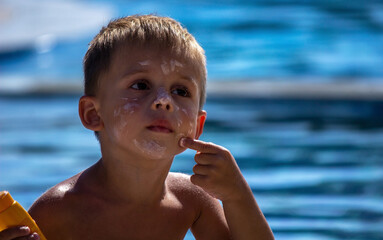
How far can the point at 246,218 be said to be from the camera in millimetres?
2287

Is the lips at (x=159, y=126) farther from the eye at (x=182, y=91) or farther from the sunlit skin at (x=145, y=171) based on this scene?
the eye at (x=182, y=91)

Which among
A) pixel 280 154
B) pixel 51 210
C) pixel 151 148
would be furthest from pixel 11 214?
pixel 280 154

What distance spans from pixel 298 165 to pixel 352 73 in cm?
323

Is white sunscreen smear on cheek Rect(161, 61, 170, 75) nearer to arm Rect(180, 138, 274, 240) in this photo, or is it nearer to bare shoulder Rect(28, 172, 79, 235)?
arm Rect(180, 138, 274, 240)

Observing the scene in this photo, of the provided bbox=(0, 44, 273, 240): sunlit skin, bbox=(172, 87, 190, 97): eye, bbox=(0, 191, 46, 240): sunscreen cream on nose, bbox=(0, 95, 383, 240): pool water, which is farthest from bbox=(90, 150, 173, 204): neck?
bbox=(0, 95, 383, 240): pool water

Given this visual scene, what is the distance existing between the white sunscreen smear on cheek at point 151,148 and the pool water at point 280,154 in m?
1.37

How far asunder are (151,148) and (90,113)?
309mm

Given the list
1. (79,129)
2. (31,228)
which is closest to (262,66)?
(79,129)

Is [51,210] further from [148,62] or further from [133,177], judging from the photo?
[148,62]

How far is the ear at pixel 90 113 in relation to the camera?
2.30 metres

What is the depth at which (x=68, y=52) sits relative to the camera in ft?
27.9

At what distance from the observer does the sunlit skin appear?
2.13m

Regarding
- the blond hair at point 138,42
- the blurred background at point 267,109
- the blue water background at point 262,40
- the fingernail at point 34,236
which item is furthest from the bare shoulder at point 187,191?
the blue water background at point 262,40

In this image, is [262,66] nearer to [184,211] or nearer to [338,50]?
[338,50]
